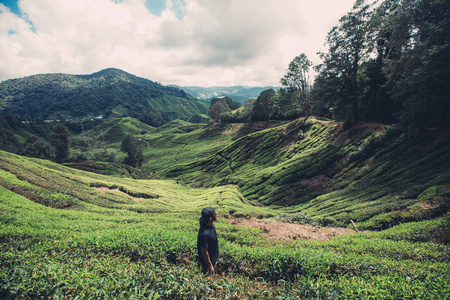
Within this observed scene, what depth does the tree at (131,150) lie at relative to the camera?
91.4 metres

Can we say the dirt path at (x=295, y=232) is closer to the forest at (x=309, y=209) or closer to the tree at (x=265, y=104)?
the forest at (x=309, y=209)

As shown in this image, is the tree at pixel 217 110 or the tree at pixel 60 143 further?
the tree at pixel 217 110

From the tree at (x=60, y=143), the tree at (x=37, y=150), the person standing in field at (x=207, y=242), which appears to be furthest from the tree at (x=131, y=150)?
the person standing in field at (x=207, y=242)

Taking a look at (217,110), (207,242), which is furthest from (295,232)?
(217,110)

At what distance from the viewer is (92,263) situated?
737 cm

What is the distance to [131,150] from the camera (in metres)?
92.9

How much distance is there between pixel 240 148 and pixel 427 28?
5536 centimetres

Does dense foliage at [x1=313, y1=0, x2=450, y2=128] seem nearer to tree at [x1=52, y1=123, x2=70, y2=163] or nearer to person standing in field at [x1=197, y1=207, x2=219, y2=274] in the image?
person standing in field at [x1=197, y1=207, x2=219, y2=274]

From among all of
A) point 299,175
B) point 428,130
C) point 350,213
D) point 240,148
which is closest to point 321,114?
point 240,148

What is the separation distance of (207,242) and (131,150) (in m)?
95.5

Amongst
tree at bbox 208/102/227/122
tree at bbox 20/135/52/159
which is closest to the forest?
tree at bbox 20/135/52/159

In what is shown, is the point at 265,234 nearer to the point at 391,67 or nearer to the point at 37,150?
the point at 391,67

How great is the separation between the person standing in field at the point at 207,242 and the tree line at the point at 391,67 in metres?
30.4

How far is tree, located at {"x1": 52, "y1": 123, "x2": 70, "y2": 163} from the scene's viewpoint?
7738 centimetres
